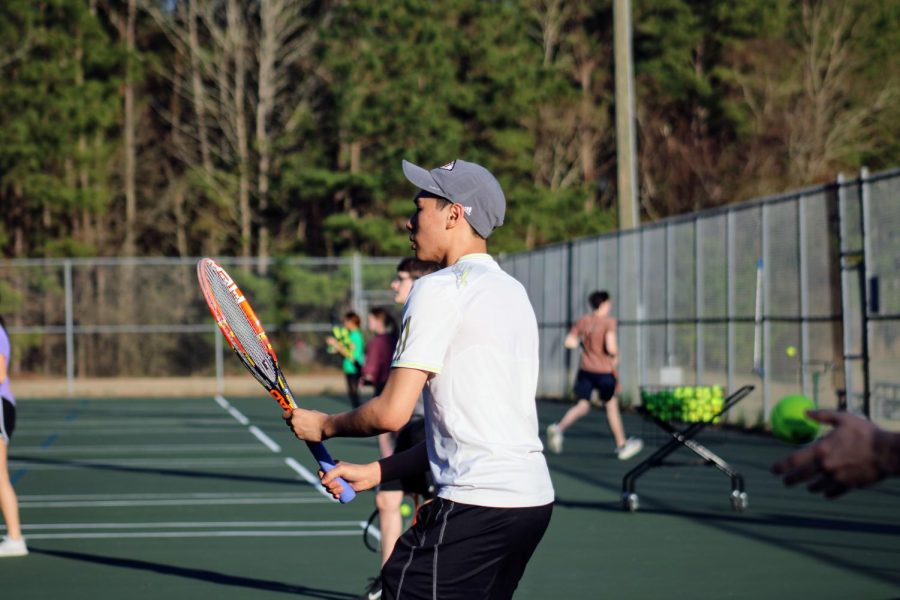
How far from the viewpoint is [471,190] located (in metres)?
4.57

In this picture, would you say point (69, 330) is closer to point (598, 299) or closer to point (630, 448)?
point (598, 299)

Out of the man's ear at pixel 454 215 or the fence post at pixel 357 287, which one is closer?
the man's ear at pixel 454 215

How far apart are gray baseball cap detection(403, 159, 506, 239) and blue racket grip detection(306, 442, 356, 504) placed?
87 cm

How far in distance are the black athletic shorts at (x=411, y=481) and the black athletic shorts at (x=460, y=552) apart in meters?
3.93

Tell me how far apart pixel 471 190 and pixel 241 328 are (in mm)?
1229

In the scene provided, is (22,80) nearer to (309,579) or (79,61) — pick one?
(79,61)

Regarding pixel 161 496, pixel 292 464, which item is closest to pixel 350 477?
pixel 161 496

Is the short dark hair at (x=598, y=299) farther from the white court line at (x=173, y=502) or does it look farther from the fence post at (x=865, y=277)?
the white court line at (x=173, y=502)

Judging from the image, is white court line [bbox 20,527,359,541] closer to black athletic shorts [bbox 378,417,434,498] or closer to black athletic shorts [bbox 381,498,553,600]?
black athletic shorts [bbox 378,417,434,498]

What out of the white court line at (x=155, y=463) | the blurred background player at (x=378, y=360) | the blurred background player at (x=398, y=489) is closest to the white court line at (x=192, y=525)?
the blurred background player at (x=378, y=360)

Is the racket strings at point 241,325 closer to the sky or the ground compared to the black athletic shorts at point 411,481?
closer to the sky

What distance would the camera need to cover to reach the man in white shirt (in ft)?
14.0

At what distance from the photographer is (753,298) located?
2144cm

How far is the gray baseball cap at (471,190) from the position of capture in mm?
4547
